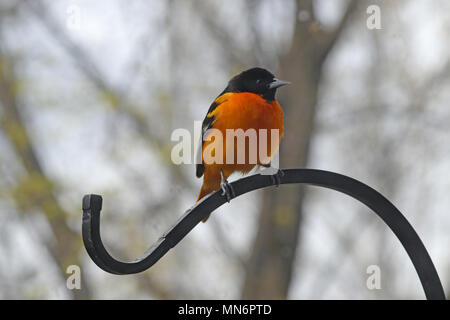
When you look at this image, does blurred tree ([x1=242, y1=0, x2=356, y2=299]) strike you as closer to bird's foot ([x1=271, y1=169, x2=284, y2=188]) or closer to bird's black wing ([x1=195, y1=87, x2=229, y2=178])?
bird's black wing ([x1=195, y1=87, x2=229, y2=178])

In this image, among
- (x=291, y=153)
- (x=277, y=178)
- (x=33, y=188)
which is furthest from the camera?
(x=33, y=188)

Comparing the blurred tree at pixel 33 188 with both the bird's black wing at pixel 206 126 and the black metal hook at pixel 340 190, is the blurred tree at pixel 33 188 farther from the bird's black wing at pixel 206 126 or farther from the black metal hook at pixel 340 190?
the black metal hook at pixel 340 190

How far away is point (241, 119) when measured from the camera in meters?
2.84

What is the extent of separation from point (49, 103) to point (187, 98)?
177 centimetres

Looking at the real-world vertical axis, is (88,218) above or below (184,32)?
below

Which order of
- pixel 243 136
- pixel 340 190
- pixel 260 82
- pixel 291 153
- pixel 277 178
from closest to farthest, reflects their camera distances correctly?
pixel 340 190
pixel 277 178
pixel 243 136
pixel 260 82
pixel 291 153

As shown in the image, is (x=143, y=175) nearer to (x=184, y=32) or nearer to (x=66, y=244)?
(x=66, y=244)

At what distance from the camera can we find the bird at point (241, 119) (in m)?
2.85

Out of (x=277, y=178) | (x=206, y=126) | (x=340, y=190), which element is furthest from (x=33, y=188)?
(x=340, y=190)

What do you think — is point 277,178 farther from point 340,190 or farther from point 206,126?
point 206,126

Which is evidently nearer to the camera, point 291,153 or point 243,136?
point 243,136

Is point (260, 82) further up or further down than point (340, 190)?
further up
